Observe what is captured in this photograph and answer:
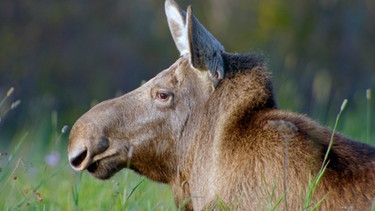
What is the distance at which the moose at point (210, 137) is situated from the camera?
4918 mm

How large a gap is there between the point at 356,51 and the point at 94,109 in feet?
49.2

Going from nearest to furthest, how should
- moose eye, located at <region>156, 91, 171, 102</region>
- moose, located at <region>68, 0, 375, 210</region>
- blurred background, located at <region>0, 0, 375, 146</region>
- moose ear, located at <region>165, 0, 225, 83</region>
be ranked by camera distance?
moose, located at <region>68, 0, 375, 210</region> → moose ear, located at <region>165, 0, 225, 83</region> → moose eye, located at <region>156, 91, 171, 102</region> → blurred background, located at <region>0, 0, 375, 146</region>

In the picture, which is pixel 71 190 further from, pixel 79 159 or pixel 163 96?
pixel 163 96

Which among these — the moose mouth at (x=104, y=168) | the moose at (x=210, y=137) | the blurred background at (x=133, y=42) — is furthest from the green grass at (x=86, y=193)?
the blurred background at (x=133, y=42)

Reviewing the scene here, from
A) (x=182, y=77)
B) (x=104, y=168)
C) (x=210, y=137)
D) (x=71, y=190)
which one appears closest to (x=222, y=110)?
(x=210, y=137)

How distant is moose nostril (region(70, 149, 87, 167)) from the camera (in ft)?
17.4

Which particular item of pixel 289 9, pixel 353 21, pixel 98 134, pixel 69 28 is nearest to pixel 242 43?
pixel 289 9

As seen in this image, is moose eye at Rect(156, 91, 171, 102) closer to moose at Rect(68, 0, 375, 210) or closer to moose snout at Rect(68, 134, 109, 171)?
moose at Rect(68, 0, 375, 210)

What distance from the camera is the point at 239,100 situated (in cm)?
531

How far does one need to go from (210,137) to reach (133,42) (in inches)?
615

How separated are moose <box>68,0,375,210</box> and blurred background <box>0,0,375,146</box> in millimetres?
11194

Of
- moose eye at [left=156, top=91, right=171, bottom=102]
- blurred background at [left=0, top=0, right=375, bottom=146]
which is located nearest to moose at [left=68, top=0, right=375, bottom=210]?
moose eye at [left=156, top=91, right=171, bottom=102]

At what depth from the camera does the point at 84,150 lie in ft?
17.4

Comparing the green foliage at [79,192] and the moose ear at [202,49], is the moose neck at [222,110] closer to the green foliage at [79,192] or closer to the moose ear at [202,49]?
the moose ear at [202,49]
